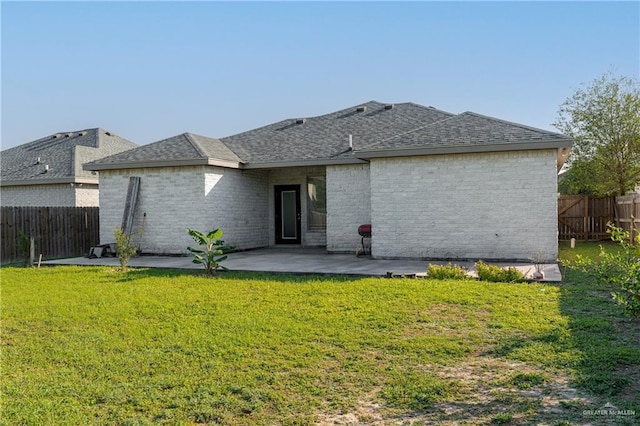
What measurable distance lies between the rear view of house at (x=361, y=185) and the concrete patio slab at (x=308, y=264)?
0.68 metres

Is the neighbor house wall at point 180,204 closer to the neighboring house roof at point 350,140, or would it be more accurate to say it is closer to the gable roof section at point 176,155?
the gable roof section at point 176,155

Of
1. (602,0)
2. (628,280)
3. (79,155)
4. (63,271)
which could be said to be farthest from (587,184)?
(79,155)

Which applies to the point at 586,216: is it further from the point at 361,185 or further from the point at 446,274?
the point at 446,274

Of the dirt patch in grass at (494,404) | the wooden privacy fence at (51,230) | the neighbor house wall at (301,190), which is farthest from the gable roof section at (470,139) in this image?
the wooden privacy fence at (51,230)

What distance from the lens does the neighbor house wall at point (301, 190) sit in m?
17.0

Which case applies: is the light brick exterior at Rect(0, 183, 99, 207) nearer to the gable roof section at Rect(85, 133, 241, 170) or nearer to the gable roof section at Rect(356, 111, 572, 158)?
the gable roof section at Rect(85, 133, 241, 170)

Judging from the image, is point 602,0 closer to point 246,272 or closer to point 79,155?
point 246,272

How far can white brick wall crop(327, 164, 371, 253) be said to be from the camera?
47.4 ft

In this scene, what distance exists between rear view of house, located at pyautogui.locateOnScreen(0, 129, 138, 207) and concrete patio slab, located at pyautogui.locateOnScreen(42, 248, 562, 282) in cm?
580

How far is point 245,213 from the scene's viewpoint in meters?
16.2

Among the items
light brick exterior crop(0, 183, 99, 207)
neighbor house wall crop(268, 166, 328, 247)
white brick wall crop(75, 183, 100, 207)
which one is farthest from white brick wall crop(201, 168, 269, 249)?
light brick exterior crop(0, 183, 99, 207)

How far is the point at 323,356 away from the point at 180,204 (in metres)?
10.8

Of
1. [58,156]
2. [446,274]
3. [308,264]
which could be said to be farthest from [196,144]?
[446,274]

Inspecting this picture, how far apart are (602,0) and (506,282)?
20.2 ft
